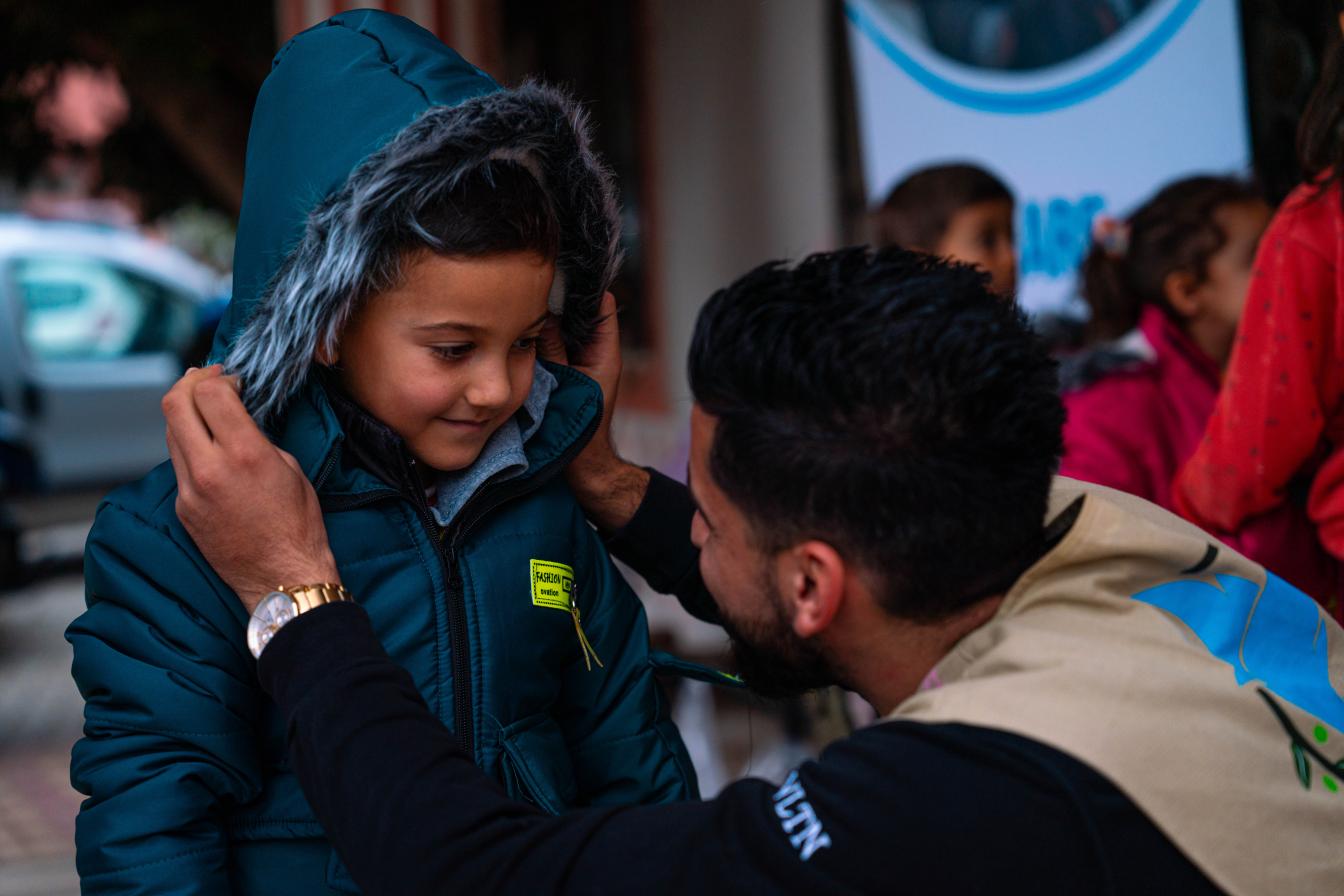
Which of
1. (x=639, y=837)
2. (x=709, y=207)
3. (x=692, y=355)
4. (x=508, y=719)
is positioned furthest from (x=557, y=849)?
(x=709, y=207)

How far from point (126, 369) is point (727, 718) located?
5.58 m

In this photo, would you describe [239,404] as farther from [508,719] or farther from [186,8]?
[186,8]

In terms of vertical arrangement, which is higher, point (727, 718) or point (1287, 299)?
point (1287, 299)

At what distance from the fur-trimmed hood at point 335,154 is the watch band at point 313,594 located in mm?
255

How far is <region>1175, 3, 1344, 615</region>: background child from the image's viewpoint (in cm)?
216

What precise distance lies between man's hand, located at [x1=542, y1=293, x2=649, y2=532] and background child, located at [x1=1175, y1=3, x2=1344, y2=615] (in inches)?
40.4

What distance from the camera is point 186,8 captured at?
16.2 feet

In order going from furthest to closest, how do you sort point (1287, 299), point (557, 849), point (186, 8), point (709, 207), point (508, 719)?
point (709, 207), point (186, 8), point (1287, 299), point (508, 719), point (557, 849)

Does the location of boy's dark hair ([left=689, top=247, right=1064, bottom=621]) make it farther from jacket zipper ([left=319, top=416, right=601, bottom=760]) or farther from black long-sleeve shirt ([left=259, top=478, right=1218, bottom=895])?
jacket zipper ([left=319, top=416, right=601, bottom=760])

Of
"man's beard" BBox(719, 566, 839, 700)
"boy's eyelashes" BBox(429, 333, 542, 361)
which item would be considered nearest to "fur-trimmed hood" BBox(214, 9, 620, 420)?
"boy's eyelashes" BBox(429, 333, 542, 361)

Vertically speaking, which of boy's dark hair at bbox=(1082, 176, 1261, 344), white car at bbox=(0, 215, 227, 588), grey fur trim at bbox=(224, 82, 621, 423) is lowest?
white car at bbox=(0, 215, 227, 588)

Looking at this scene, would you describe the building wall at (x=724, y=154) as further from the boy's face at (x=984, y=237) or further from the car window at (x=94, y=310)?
the car window at (x=94, y=310)

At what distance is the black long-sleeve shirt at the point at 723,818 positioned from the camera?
4.11 ft

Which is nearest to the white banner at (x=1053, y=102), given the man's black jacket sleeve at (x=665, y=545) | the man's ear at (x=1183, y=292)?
Result: the man's ear at (x=1183, y=292)
